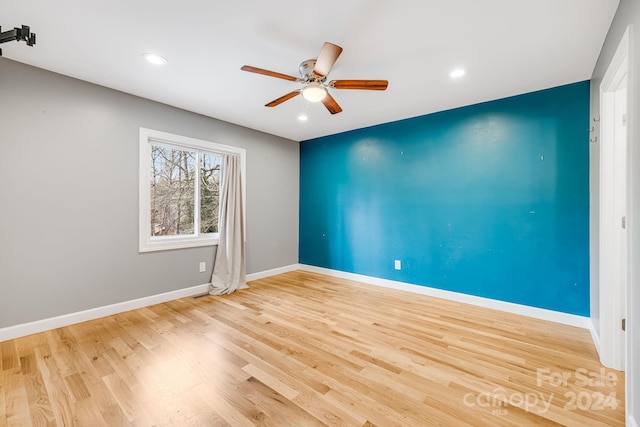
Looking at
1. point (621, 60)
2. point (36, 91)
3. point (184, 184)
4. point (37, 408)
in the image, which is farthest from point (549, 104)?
point (36, 91)

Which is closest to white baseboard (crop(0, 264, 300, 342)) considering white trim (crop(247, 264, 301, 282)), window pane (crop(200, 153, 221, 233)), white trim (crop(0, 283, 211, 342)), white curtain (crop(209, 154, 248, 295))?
white trim (crop(0, 283, 211, 342))

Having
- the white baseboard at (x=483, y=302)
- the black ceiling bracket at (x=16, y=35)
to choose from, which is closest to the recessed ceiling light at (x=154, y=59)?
the black ceiling bracket at (x=16, y=35)

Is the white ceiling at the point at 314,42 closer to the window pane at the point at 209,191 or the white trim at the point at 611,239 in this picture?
the white trim at the point at 611,239

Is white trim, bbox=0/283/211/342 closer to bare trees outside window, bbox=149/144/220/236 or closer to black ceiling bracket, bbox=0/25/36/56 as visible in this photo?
bare trees outside window, bbox=149/144/220/236

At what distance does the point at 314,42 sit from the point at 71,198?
282 centimetres

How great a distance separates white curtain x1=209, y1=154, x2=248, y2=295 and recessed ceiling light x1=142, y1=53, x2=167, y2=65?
1654 mm

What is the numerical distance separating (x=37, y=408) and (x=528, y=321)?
13.3 feet

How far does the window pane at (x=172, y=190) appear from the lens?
3408 mm

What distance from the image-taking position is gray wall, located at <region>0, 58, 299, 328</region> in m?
2.36

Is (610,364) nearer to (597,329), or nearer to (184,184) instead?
(597,329)

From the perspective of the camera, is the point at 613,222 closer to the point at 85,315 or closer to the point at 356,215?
the point at 356,215

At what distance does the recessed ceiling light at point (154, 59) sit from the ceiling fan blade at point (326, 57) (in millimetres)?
1405

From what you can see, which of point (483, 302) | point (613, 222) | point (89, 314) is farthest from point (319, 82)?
point (89, 314)

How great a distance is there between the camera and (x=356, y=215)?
14.4ft
